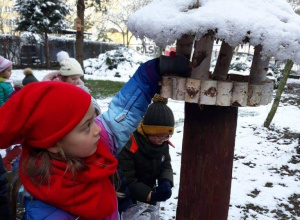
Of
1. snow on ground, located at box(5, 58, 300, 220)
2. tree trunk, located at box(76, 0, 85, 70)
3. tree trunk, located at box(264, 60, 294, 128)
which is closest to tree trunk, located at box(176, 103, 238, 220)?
snow on ground, located at box(5, 58, 300, 220)

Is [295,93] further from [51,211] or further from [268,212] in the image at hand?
[51,211]

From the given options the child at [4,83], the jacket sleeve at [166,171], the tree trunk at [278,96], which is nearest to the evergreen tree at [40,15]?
the child at [4,83]

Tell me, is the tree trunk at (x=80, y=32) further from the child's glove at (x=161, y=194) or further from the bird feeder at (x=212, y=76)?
the bird feeder at (x=212, y=76)

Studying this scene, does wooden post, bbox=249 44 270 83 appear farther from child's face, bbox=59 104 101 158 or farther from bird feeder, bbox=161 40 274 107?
child's face, bbox=59 104 101 158

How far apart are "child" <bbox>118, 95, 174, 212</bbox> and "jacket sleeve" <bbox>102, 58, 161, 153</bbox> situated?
48 centimetres

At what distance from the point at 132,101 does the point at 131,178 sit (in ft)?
2.37

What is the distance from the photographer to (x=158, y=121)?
72.2 inches

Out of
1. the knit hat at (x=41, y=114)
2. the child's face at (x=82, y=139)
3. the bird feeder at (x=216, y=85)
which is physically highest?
the bird feeder at (x=216, y=85)

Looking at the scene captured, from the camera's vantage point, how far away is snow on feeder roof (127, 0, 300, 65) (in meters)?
1.06

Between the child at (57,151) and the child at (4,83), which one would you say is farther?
the child at (4,83)

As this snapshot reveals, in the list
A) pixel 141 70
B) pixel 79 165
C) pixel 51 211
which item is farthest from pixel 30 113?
pixel 141 70

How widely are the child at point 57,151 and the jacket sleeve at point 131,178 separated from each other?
2.14ft

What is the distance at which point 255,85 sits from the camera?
124 cm

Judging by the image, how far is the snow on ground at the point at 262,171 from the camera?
3.17m
